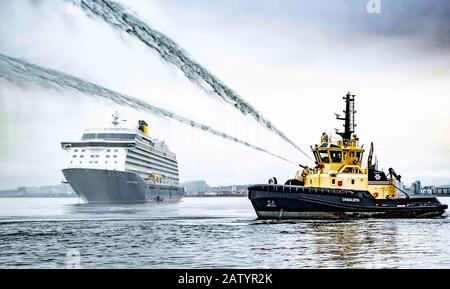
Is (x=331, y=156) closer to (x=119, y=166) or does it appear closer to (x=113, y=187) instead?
(x=119, y=166)

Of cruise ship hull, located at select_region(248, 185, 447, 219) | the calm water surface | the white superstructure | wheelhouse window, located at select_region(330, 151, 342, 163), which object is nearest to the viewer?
the calm water surface

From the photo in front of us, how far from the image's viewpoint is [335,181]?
25031 mm

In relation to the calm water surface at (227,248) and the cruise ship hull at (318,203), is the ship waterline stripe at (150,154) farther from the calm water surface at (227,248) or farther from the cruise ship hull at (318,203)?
the calm water surface at (227,248)

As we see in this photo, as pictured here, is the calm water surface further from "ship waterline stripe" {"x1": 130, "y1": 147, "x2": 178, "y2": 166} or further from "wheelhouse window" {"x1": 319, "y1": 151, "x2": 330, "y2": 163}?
"ship waterline stripe" {"x1": 130, "y1": 147, "x2": 178, "y2": 166}

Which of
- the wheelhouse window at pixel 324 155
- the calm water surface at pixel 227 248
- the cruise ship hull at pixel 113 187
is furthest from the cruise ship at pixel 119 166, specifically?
the calm water surface at pixel 227 248

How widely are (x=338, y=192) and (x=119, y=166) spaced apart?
52.9ft

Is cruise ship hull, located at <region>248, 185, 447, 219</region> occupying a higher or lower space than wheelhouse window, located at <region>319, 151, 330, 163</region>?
lower

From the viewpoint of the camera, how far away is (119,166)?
35688mm

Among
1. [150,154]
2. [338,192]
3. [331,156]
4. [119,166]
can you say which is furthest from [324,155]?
[150,154]

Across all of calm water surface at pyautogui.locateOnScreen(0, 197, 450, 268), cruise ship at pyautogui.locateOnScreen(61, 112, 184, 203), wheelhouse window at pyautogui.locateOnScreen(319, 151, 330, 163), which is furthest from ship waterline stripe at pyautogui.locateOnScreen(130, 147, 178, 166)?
calm water surface at pyautogui.locateOnScreen(0, 197, 450, 268)

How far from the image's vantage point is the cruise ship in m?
34.8
